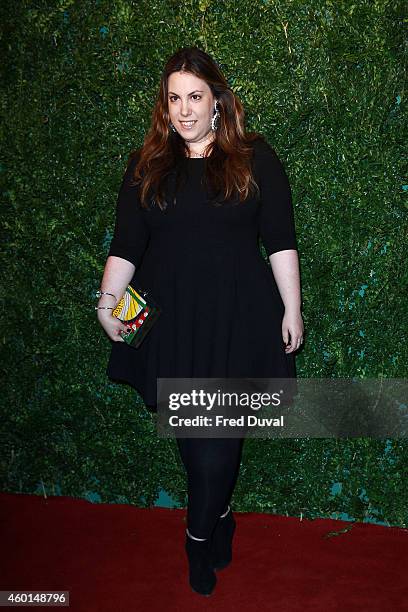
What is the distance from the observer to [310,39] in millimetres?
2768

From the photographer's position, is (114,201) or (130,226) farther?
(114,201)

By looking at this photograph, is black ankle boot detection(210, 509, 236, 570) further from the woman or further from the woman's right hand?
the woman's right hand

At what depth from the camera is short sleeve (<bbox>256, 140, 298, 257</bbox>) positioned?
248 cm

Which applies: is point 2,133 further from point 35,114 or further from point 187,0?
point 187,0

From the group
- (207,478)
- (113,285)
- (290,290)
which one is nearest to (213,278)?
(290,290)

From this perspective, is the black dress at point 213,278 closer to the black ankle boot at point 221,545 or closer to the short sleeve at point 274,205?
the short sleeve at point 274,205

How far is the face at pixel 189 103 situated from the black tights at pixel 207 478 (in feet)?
3.60

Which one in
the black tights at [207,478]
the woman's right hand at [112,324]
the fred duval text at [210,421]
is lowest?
the black tights at [207,478]

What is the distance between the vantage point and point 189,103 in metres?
2.41

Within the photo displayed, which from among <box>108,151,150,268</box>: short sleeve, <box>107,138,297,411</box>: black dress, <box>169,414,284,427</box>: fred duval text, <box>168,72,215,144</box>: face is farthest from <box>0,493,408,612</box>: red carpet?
<box>168,72,215,144</box>: face

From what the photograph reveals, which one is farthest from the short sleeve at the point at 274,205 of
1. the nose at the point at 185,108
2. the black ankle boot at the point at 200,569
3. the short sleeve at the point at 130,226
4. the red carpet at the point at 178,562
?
the red carpet at the point at 178,562

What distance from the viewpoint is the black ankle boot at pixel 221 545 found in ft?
9.33

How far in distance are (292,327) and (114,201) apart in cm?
105

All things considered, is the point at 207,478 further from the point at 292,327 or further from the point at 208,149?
the point at 208,149
